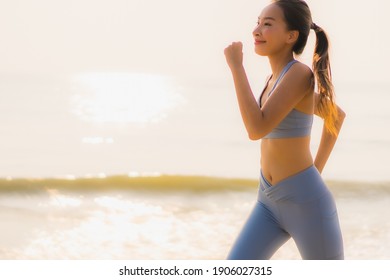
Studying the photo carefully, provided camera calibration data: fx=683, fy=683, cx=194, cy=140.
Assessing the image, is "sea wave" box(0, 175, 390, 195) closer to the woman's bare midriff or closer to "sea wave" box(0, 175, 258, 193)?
"sea wave" box(0, 175, 258, 193)

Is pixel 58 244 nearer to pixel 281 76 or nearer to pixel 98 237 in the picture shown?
pixel 98 237

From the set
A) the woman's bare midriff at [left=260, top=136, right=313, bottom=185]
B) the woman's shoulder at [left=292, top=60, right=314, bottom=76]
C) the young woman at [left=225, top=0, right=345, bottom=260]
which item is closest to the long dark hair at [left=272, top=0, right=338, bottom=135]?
the young woman at [left=225, top=0, right=345, bottom=260]

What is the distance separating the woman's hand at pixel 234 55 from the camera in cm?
258

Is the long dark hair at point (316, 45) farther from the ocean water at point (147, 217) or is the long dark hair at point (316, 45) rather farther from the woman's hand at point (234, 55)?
the ocean water at point (147, 217)

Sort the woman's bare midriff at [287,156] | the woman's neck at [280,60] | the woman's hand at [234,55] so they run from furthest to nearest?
the woman's neck at [280,60], the woman's bare midriff at [287,156], the woman's hand at [234,55]

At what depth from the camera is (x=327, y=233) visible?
8.79 ft

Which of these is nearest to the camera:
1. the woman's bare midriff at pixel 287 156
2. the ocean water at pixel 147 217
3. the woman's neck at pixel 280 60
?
the woman's bare midriff at pixel 287 156

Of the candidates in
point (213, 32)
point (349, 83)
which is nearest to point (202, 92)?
point (349, 83)

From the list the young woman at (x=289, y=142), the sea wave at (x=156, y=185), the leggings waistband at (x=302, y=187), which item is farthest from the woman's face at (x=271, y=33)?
the sea wave at (x=156, y=185)

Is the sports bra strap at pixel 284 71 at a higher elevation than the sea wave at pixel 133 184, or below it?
higher

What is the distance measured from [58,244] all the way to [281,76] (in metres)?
3.82

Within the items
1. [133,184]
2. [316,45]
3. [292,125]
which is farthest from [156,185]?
[292,125]

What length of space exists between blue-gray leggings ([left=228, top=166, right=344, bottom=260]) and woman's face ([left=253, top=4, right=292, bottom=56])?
514mm

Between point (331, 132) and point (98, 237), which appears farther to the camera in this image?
point (98, 237)
